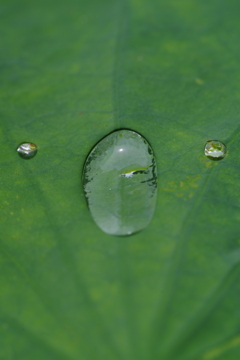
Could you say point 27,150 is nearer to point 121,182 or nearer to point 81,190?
point 81,190

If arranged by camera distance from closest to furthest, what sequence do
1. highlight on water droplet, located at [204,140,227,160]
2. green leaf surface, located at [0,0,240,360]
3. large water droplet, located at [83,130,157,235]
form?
green leaf surface, located at [0,0,240,360] < large water droplet, located at [83,130,157,235] < highlight on water droplet, located at [204,140,227,160]

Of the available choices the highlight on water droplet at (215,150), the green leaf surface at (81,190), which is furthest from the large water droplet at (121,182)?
the highlight on water droplet at (215,150)

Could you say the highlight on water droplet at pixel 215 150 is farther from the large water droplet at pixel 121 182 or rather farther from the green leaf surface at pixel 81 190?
the large water droplet at pixel 121 182

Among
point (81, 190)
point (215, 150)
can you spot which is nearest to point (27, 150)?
point (81, 190)

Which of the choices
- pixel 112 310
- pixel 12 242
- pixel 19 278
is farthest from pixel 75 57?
pixel 112 310

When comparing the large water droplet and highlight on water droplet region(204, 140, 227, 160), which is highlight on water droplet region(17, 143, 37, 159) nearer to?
the large water droplet

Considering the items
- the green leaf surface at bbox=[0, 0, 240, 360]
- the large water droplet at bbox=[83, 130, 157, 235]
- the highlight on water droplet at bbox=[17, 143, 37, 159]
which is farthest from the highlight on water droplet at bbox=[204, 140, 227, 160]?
the highlight on water droplet at bbox=[17, 143, 37, 159]

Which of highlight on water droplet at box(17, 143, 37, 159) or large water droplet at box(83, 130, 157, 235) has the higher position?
highlight on water droplet at box(17, 143, 37, 159)

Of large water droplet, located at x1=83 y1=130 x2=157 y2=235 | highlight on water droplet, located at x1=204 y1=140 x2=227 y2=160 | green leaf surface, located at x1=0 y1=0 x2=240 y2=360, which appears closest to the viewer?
green leaf surface, located at x1=0 y1=0 x2=240 y2=360
